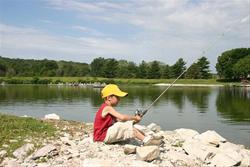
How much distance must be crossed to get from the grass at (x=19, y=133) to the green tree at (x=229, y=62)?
99.2 meters

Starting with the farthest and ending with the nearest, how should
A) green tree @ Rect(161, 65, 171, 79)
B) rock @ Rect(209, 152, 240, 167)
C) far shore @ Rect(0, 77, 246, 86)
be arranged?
green tree @ Rect(161, 65, 171, 79) → far shore @ Rect(0, 77, 246, 86) → rock @ Rect(209, 152, 240, 167)

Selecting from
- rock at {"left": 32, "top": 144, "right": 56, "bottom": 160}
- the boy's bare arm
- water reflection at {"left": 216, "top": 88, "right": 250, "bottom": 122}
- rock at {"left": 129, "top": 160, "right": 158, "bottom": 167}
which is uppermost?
the boy's bare arm

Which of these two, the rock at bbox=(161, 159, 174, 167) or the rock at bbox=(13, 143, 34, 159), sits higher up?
the rock at bbox=(13, 143, 34, 159)

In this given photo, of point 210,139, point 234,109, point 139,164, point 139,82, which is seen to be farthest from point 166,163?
point 139,82

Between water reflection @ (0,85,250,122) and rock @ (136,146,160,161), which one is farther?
water reflection @ (0,85,250,122)

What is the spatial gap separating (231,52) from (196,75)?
1259 centimetres

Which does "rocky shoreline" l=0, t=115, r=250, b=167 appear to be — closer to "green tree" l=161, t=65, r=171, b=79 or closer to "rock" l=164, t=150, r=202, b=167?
"rock" l=164, t=150, r=202, b=167

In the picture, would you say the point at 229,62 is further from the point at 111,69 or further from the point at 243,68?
the point at 111,69

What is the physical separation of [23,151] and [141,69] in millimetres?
110913

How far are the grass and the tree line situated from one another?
248ft

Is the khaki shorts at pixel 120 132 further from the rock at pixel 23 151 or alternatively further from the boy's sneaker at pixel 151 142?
the rock at pixel 23 151

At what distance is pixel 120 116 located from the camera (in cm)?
846

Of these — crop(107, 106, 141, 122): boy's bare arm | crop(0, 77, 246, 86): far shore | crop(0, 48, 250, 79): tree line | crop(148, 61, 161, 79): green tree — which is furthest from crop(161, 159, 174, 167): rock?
crop(148, 61, 161, 79): green tree

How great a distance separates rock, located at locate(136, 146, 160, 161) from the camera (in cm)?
766
